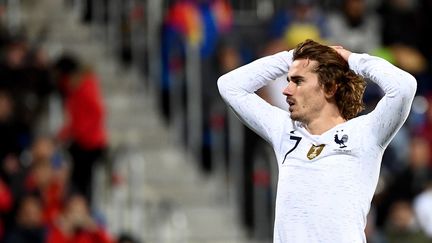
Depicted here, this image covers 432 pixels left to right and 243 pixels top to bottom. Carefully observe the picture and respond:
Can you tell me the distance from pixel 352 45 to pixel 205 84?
7.44ft

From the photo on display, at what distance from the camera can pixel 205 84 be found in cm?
1449

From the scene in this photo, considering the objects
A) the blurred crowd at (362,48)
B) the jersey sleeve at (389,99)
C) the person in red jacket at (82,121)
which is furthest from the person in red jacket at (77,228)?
the jersey sleeve at (389,99)

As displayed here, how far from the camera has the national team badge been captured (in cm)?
631

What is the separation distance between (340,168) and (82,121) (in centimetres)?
703

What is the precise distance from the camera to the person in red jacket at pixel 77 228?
11.5 meters

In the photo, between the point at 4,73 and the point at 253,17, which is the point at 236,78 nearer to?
the point at 4,73

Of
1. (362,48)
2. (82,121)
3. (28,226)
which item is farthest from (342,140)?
(362,48)

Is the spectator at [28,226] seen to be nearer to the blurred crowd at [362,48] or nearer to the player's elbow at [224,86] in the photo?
the blurred crowd at [362,48]

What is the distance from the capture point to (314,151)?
6324mm

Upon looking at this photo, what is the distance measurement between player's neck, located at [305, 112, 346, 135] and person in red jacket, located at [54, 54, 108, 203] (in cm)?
652

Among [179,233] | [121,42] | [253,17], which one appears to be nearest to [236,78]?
[179,233]

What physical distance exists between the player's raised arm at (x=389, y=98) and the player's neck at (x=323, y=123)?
7.6 inches

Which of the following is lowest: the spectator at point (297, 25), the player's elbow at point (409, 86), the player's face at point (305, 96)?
the spectator at point (297, 25)

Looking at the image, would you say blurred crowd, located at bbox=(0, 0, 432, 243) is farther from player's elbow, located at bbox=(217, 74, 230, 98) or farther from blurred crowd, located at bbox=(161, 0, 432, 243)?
player's elbow, located at bbox=(217, 74, 230, 98)
